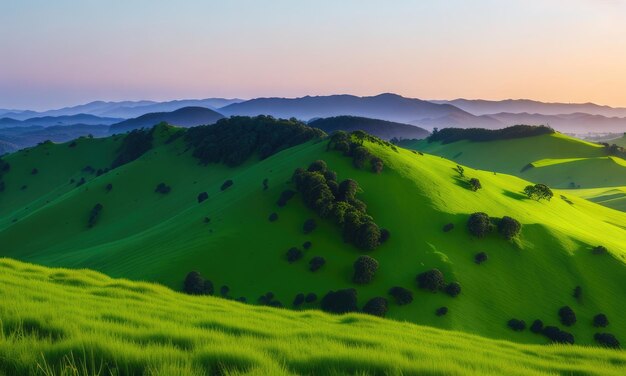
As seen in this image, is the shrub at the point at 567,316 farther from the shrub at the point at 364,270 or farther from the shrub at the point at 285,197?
the shrub at the point at 285,197

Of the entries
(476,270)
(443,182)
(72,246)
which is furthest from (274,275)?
(72,246)

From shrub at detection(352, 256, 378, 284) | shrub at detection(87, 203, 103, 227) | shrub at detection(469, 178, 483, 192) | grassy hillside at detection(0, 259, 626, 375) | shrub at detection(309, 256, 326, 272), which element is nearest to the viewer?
grassy hillside at detection(0, 259, 626, 375)

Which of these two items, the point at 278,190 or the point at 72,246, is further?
the point at 72,246

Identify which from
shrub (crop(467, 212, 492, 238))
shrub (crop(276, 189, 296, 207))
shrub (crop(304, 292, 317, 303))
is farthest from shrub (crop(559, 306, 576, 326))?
shrub (crop(276, 189, 296, 207))

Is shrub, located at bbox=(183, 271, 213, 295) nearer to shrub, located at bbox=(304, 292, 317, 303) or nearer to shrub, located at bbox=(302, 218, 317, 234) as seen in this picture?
shrub, located at bbox=(304, 292, 317, 303)

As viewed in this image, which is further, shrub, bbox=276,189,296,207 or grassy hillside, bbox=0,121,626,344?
shrub, bbox=276,189,296,207

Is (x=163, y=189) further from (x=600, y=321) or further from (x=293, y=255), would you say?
(x=600, y=321)

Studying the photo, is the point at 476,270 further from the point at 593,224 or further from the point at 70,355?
the point at 70,355
